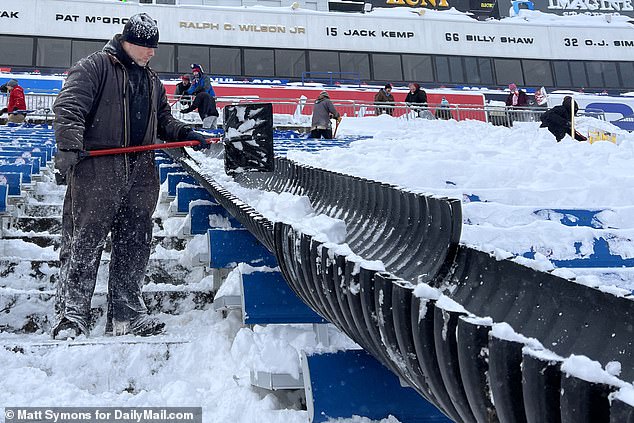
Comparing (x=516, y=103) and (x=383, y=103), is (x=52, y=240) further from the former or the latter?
(x=516, y=103)

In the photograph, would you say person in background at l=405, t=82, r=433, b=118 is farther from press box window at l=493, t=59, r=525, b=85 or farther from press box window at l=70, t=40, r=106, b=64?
press box window at l=70, t=40, r=106, b=64

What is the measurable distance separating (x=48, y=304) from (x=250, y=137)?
5.64ft

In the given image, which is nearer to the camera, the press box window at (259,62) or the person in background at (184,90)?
the person in background at (184,90)

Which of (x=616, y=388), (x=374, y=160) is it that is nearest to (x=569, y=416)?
(x=616, y=388)

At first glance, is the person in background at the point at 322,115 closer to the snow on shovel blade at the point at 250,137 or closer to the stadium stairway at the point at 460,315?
the snow on shovel blade at the point at 250,137

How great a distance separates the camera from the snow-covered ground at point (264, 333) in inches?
102

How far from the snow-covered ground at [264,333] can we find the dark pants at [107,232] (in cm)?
28

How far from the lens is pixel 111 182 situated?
3.51 metres

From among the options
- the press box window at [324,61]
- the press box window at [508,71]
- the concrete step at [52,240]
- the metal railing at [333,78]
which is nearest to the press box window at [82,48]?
the metal railing at [333,78]

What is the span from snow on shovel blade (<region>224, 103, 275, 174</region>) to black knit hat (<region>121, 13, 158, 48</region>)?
832 millimetres

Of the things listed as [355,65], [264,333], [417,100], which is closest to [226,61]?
[355,65]

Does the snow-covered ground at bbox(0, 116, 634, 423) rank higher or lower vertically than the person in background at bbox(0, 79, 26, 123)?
lower

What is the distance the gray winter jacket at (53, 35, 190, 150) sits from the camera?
10.7 feet

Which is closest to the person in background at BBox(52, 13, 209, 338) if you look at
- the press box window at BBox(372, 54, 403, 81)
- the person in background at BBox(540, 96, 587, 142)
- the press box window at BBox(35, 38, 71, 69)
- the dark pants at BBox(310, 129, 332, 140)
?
the dark pants at BBox(310, 129, 332, 140)
